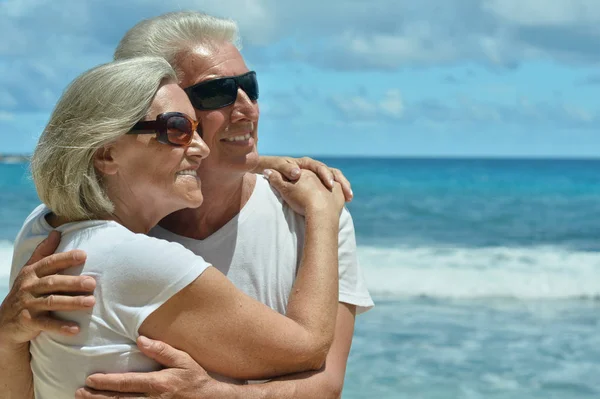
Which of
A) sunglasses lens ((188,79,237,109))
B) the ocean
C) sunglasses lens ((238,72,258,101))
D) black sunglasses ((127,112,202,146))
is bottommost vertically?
black sunglasses ((127,112,202,146))

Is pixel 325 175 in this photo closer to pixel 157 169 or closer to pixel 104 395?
pixel 157 169

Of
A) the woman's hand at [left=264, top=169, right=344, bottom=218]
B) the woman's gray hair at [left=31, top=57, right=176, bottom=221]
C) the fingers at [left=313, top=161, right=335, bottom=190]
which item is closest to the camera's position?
the woman's gray hair at [left=31, top=57, right=176, bottom=221]

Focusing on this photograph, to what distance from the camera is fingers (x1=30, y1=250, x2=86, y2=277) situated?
2.30m

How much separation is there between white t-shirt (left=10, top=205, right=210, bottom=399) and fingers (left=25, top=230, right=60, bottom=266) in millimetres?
31

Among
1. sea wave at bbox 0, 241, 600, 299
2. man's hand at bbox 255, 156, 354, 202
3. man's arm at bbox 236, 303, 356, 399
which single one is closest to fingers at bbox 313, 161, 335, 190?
man's hand at bbox 255, 156, 354, 202

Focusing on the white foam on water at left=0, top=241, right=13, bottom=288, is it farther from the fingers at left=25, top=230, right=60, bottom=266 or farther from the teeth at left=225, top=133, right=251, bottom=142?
the fingers at left=25, top=230, right=60, bottom=266

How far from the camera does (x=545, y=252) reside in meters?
17.3

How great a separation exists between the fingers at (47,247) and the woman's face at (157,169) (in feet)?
0.64

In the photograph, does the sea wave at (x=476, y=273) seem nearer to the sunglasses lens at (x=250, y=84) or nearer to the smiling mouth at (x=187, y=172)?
the sunglasses lens at (x=250, y=84)

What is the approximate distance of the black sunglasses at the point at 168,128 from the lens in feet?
7.96

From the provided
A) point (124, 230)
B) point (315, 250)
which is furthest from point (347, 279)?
point (124, 230)

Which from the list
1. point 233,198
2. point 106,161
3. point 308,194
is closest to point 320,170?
point 308,194

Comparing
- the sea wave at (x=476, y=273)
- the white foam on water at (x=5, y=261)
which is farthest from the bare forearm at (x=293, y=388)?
the white foam on water at (x=5, y=261)

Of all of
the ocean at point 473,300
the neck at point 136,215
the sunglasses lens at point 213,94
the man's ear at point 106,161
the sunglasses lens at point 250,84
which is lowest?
the neck at point 136,215
